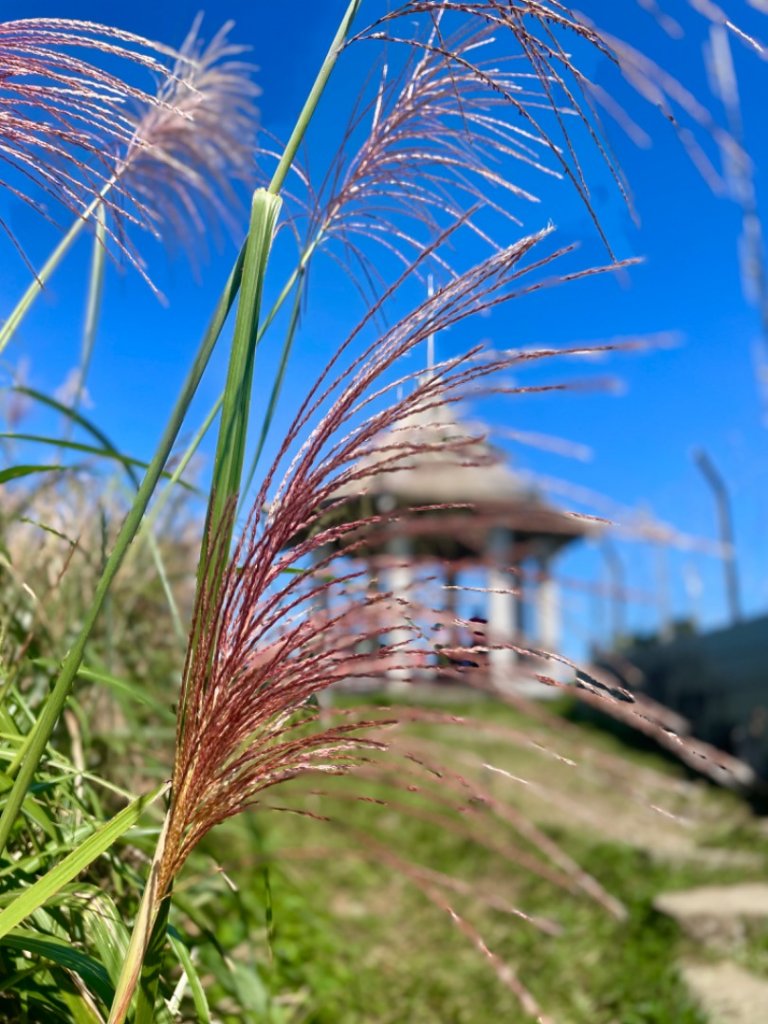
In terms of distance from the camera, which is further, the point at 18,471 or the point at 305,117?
the point at 18,471

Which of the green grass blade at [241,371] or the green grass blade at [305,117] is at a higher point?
the green grass blade at [305,117]

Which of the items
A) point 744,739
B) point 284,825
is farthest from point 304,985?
point 744,739

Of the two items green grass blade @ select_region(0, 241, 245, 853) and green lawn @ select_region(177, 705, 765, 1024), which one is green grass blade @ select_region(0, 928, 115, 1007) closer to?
green grass blade @ select_region(0, 241, 245, 853)

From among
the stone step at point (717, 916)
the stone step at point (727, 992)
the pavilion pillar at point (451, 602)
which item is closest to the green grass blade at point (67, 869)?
the pavilion pillar at point (451, 602)

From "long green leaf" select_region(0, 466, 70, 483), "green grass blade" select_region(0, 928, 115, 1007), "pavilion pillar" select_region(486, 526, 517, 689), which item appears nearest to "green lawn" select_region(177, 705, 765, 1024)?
"pavilion pillar" select_region(486, 526, 517, 689)

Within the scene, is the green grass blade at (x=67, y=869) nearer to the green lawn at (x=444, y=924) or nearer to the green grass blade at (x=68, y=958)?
the green grass blade at (x=68, y=958)

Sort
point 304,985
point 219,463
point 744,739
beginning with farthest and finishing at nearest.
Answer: point 744,739, point 304,985, point 219,463

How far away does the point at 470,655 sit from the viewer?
853 millimetres

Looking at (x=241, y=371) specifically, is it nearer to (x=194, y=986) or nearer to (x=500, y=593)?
(x=500, y=593)

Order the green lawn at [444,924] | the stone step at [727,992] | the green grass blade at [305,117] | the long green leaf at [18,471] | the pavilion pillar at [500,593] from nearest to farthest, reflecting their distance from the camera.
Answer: the pavilion pillar at [500,593] < the green grass blade at [305,117] < the long green leaf at [18,471] < the green lawn at [444,924] < the stone step at [727,992]

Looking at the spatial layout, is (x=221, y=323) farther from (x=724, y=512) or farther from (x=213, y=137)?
(x=724, y=512)

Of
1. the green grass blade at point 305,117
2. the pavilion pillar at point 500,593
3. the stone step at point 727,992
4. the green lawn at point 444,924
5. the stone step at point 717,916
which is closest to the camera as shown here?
the pavilion pillar at point 500,593

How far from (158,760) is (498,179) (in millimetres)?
1490

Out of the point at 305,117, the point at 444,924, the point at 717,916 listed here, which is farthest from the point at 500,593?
the point at 444,924
